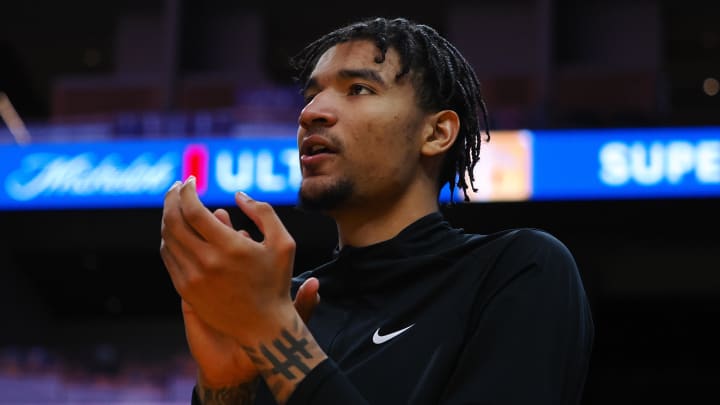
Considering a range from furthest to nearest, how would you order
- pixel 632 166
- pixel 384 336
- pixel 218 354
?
pixel 632 166, pixel 384 336, pixel 218 354

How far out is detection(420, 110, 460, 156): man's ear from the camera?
1.69m

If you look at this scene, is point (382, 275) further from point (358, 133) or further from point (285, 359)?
point (285, 359)

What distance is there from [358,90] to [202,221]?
62cm

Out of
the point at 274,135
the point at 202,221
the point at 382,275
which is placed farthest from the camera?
the point at 274,135

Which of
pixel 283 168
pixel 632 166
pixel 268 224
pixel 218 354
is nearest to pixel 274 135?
pixel 283 168

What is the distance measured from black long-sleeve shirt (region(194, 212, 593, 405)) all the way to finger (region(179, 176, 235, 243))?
0.69 ft

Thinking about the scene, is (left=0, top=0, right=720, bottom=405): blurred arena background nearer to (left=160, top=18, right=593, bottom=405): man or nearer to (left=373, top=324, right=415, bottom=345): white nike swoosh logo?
(left=160, top=18, right=593, bottom=405): man

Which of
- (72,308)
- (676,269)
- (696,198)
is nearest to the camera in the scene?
(696,198)

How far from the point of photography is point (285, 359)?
117cm

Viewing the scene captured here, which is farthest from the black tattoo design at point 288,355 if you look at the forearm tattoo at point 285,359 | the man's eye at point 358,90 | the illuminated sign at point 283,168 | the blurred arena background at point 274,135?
the illuminated sign at point 283,168

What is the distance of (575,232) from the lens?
9.78 meters

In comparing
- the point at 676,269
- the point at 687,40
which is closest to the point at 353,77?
the point at 676,269

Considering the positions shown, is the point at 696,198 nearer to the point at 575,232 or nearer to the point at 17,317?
the point at 575,232

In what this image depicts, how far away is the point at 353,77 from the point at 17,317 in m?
11.4
